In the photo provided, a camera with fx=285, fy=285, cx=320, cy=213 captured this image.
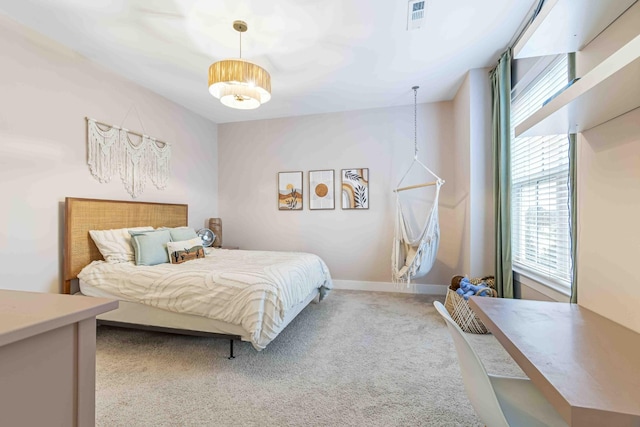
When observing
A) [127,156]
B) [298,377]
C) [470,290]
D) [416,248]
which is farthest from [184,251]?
[470,290]

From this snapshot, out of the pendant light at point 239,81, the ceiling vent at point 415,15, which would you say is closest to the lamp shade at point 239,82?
the pendant light at point 239,81

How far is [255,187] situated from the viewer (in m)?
4.55

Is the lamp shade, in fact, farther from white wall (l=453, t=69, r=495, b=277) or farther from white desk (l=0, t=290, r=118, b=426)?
white wall (l=453, t=69, r=495, b=277)

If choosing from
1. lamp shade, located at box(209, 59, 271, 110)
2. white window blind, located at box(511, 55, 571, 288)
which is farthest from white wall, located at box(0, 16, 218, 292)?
white window blind, located at box(511, 55, 571, 288)

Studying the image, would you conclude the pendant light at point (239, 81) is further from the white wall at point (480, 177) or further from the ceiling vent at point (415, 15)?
the white wall at point (480, 177)

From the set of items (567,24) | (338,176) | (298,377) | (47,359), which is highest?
(567,24)

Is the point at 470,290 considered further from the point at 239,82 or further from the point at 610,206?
the point at 239,82

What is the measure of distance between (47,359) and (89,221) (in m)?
2.60

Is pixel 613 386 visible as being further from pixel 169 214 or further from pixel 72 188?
pixel 169 214

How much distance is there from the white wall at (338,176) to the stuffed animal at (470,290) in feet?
3.58

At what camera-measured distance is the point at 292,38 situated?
7.82ft

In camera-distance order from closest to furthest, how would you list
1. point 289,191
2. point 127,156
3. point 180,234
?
point 127,156 → point 180,234 → point 289,191

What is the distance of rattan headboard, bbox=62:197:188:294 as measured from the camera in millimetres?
2482

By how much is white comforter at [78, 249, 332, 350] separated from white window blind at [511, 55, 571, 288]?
193 centimetres
